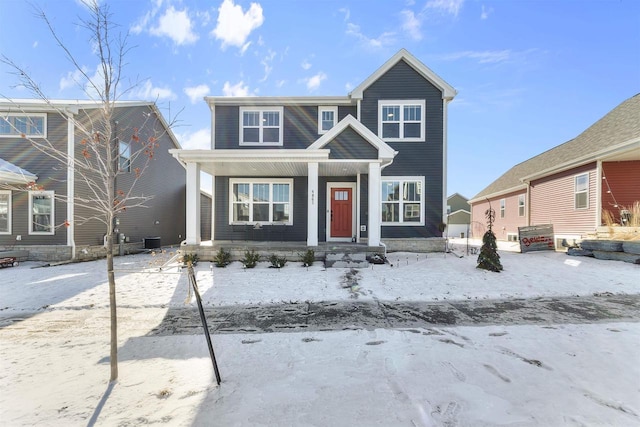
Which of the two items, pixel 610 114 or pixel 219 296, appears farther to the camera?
pixel 610 114

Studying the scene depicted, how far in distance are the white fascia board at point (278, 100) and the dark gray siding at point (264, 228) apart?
11.2 feet

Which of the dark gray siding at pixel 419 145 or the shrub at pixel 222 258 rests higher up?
the dark gray siding at pixel 419 145

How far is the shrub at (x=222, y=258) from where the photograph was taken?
29.0 ft

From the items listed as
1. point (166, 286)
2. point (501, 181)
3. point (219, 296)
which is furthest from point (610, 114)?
point (166, 286)

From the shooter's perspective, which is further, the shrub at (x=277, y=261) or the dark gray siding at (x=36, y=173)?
the dark gray siding at (x=36, y=173)

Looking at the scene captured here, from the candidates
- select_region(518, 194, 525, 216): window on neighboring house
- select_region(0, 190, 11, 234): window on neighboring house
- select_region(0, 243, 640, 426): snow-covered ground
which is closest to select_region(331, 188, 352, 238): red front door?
select_region(0, 243, 640, 426): snow-covered ground

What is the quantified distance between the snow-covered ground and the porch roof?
5063mm

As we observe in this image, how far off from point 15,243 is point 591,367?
671 inches

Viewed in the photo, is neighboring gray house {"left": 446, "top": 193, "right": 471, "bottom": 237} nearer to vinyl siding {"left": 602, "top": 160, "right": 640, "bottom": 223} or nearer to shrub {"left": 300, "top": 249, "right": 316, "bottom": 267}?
vinyl siding {"left": 602, "top": 160, "right": 640, "bottom": 223}

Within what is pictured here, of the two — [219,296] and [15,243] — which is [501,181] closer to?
[219,296]

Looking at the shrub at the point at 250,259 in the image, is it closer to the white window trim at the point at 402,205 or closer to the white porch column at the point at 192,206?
the white porch column at the point at 192,206

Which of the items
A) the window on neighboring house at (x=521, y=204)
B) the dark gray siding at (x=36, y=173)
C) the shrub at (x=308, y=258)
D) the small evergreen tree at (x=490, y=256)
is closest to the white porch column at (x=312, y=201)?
the shrub at (x=308, y=258)

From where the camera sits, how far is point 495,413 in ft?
7.99

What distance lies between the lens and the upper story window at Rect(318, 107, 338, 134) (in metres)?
12.6
